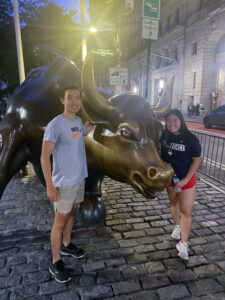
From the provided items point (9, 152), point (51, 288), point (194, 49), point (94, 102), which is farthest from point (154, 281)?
point (194, 49)

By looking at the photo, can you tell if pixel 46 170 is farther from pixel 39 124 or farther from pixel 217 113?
pixel 217 113

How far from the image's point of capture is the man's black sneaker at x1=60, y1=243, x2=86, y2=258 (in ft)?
9.12

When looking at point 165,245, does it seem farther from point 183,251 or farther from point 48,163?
point 48,163

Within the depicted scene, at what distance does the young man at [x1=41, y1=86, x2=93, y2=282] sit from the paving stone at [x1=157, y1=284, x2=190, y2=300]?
0.93m

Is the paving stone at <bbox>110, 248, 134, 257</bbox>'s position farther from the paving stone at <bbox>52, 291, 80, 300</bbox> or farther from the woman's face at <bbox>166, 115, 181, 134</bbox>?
the woman's face at <bbox>166, 115, 181, 134</bbox>

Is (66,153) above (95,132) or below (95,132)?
below

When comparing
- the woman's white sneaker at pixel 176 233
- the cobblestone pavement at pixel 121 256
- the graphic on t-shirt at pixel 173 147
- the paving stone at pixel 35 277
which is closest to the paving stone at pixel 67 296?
the cobblestone pavement at pixel 121 256

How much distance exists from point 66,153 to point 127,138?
0.65m

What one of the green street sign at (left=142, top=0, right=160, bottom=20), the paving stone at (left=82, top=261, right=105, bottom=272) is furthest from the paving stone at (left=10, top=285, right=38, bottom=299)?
the green street sign at (left=142, top=0, right=160, bottom=20)

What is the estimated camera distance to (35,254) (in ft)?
9.26

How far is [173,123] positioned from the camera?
2.72m

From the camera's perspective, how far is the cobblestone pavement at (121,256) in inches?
90.0

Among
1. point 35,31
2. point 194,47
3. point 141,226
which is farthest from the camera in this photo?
point 194,47

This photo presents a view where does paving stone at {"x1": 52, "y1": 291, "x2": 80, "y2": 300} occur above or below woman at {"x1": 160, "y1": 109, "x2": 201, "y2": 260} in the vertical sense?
below
